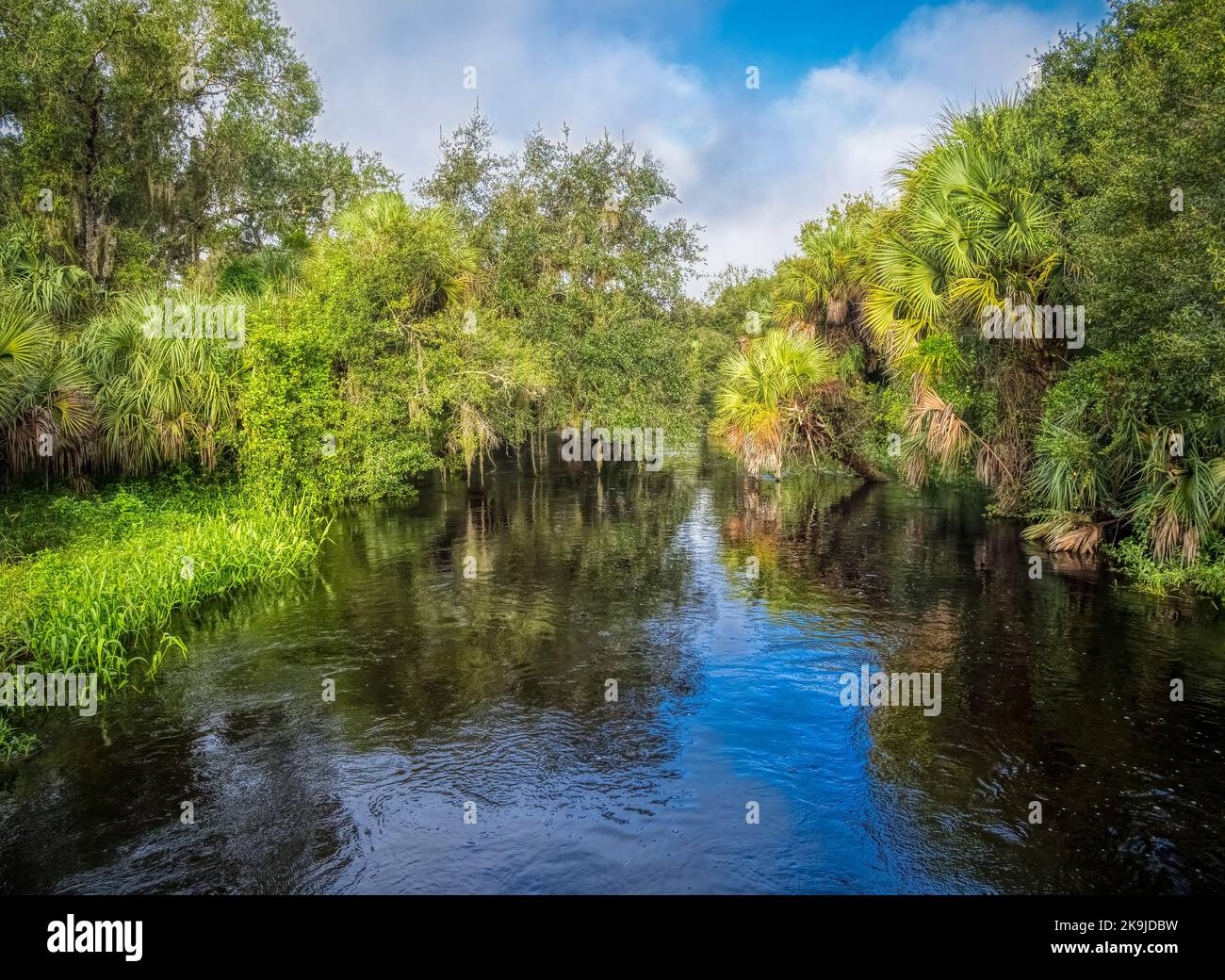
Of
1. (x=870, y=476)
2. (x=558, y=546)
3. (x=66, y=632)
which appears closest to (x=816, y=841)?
(x=66, y=632)

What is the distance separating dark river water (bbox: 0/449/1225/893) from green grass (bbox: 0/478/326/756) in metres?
0.65

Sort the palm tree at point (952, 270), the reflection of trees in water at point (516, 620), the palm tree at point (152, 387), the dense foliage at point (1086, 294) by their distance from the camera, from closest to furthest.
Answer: the reflection of trees in water at point (516, 620)
the dense foliage at point (1086, 294)
the palm tree at point (952, 270)
the palm tree at point (152, 387)

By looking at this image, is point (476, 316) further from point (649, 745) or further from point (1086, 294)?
point (649, 745)

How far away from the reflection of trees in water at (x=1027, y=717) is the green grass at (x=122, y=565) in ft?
27.1

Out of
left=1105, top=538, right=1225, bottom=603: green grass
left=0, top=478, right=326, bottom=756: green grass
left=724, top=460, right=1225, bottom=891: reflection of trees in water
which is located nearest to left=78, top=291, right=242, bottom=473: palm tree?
left=0, top=478, right=326, bottom=756: green grass

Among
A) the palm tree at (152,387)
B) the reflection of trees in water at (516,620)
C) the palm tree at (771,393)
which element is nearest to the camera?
the reflection of trees in water at (516,620)

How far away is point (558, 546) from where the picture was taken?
17.6 meters

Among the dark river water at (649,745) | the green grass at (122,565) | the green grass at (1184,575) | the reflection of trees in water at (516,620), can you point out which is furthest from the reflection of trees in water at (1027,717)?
the green grass at (122,565)

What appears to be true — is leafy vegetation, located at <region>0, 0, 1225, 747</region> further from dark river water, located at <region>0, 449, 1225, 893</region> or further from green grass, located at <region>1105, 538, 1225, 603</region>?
dark river water, located at <region>0, 449, 1225, 893</region>

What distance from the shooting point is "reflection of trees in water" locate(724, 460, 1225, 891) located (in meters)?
6.24

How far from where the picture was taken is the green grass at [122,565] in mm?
9741

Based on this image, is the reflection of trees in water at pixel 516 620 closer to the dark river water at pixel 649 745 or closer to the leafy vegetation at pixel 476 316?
the dark river water at pixel 649 745

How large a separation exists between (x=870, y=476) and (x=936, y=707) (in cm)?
1843

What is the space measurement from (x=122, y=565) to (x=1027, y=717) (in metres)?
11.7
